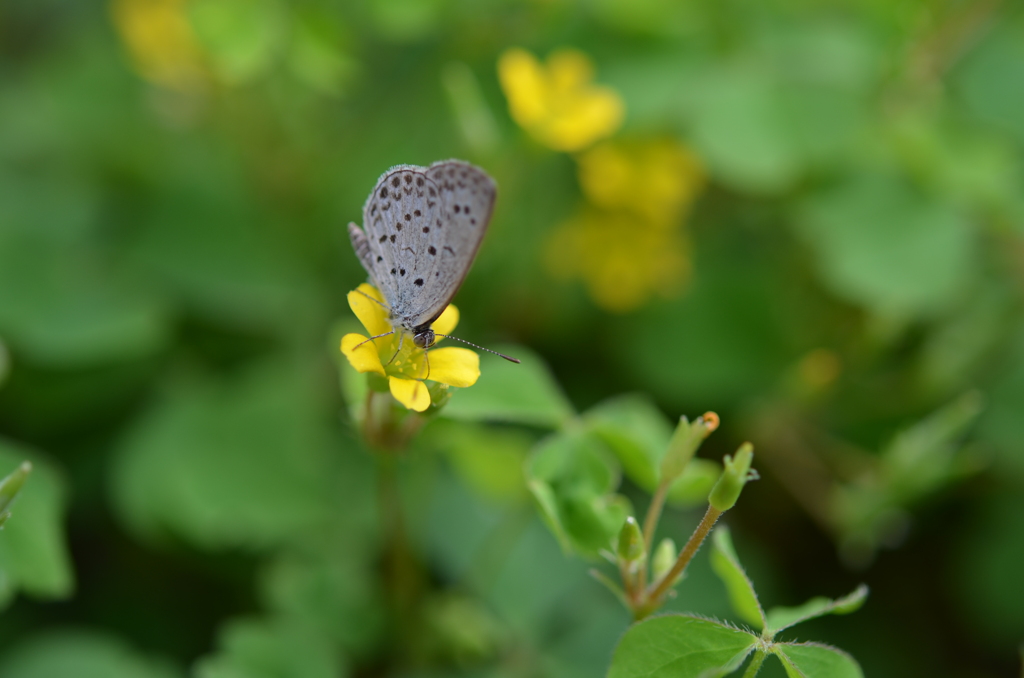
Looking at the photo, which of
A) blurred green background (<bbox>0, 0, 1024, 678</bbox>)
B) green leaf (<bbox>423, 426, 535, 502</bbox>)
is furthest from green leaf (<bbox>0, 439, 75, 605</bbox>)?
green leaf (<bbox>423, 426, 535, 502</bbox>)

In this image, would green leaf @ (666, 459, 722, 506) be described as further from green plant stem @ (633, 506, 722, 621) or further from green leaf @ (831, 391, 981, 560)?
green leaf @ (831, 391, 981, 560)

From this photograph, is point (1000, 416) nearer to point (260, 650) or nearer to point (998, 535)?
point (998, 535)

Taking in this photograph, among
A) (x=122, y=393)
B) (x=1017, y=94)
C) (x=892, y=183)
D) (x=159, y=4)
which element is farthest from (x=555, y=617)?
(x=159, y=4)

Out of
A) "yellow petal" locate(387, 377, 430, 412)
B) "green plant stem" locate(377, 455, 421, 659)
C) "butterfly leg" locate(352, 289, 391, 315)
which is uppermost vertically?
"butterfly leg" locate(352, 289, 391, 315)

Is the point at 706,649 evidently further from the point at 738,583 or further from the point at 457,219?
the point at 457,219

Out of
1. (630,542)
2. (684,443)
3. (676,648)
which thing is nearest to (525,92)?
(684,443)

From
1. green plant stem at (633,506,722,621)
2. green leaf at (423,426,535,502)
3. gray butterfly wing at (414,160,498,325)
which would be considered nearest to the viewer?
green plant stem at (633,506,722,621)

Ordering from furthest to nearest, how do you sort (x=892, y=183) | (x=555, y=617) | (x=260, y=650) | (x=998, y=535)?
(x=892, y=183)
(x=998, y=535)
(x=555, y=617)
(x=260, y=650)

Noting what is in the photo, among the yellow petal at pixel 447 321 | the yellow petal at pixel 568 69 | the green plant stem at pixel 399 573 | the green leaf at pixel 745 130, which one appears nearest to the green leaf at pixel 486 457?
the green plant stem at pixel 399 573
